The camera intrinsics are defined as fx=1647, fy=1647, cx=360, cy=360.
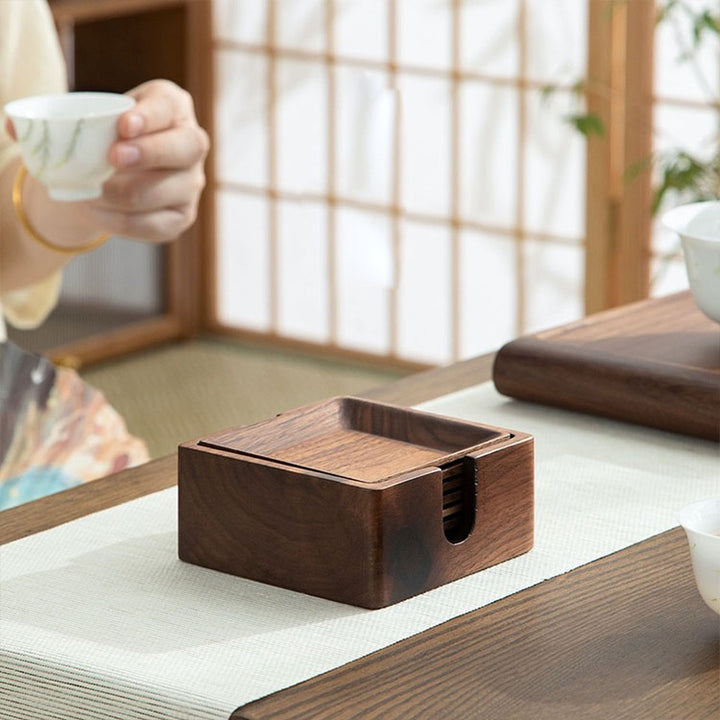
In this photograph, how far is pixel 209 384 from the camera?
3.98m

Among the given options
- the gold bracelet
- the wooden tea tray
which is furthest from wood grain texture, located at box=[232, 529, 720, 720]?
the gold bracelet

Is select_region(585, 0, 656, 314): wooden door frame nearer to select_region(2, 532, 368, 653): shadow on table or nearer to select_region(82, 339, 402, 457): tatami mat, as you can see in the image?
select_region(82, 339, 402, 457): tatami mat

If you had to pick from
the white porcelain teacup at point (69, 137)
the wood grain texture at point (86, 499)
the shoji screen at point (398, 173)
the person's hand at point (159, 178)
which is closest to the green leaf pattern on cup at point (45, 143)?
the white porcelain teacup at point (69, 137)

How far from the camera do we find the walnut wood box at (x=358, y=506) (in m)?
0.98

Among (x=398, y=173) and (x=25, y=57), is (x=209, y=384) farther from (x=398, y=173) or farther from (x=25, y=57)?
(x=25, y=57)

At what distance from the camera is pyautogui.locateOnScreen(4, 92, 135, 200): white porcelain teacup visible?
1.43 m

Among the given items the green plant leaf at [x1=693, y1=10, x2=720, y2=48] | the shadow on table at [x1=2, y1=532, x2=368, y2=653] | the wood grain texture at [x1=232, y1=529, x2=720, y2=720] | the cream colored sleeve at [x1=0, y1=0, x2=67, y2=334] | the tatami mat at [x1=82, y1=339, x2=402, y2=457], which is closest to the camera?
the wood grain texture at [x1=232, y1=529, x2=720, y2=720]

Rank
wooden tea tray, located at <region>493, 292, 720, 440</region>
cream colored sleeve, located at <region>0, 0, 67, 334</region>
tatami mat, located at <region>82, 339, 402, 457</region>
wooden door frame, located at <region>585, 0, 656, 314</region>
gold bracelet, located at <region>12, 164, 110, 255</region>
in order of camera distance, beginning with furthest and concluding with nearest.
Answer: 1. tatami mat, located at <region>82, 339, 402, 457</region>
2. wooden door frame, located at <region>585, 0, 656, 314</region>
3. cream colored sleeve, located at <region>0, 0, 67, 334</region>
4. gold bracelet, located at <region>12, 164, 110, 255</region>
5. wooden tea tray, located at <region>493, 292, 720, 440</region>

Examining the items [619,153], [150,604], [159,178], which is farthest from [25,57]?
[619,153]

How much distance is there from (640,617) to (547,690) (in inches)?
4.6

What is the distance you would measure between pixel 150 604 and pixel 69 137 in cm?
57

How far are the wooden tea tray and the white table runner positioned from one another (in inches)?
2.0

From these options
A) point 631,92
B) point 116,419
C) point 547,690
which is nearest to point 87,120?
point 116,419

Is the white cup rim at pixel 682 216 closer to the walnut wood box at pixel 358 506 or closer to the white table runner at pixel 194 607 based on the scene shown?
the white table runner at pixel 194 607
